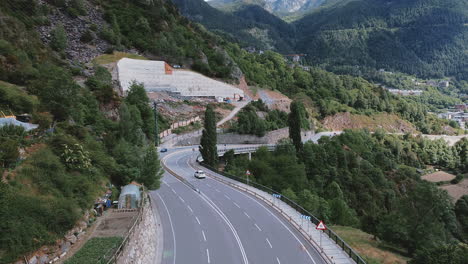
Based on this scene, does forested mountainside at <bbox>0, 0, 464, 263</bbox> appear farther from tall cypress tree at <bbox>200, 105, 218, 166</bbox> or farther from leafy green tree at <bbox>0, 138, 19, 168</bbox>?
tall cypress tree at <bbox>200, 105, 218, 166</bbox>

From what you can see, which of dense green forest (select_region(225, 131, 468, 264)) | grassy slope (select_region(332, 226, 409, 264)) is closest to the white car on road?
dense green forest (select_region(225, 131, 468, 264))

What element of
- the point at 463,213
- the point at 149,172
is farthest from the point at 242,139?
the point at 463,213

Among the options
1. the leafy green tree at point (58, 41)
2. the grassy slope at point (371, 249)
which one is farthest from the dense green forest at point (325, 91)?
the grassy slope at point (371, 249)

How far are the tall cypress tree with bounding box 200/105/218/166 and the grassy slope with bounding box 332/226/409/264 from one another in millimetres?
20380

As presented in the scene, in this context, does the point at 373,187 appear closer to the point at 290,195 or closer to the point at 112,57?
the point at 290,195

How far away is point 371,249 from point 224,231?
1163cm

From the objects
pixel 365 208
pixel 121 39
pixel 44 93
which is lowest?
pixel 365 208

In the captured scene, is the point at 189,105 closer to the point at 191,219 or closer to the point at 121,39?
the point at 121,39

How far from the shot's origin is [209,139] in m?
42.7

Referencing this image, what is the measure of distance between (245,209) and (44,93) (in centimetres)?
1994

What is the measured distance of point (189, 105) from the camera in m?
73.4

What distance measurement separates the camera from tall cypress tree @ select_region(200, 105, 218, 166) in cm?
4222

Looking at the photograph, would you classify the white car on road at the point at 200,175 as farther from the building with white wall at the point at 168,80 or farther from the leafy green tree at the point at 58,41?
the leafy green tree at the point at 58,41

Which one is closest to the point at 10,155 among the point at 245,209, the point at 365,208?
the point at 245,209
